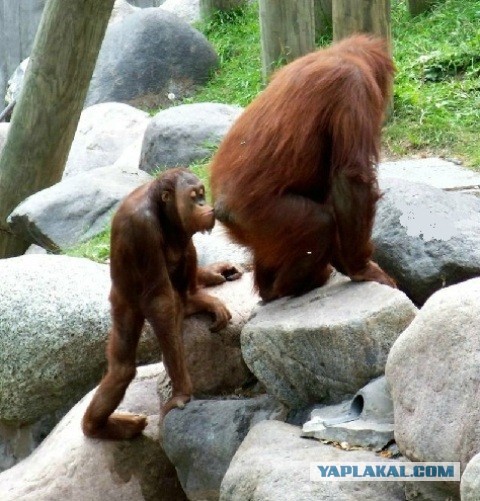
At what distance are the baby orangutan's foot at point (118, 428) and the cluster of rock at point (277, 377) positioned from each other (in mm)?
47

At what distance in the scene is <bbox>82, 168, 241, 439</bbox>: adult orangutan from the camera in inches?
193

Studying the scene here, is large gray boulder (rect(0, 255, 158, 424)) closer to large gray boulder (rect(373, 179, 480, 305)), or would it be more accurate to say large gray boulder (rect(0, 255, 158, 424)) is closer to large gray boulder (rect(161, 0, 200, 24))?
large gray boulder (rect(373, 179, 480, 305))

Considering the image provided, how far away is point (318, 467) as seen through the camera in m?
3.86

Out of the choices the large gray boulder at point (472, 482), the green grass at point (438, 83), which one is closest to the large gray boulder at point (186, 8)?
the green grass at point (438, 83)

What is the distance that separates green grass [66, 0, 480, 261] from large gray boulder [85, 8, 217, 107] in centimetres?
30

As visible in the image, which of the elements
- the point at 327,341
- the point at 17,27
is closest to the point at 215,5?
the point at 17,27

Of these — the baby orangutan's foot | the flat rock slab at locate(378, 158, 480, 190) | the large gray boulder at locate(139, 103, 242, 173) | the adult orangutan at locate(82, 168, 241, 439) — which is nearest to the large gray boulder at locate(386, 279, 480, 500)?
the adult orangutan at locate(82, 168, 241, 439)

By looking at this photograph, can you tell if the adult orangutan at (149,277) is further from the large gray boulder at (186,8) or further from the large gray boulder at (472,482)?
the large gray boulder at (186,8)

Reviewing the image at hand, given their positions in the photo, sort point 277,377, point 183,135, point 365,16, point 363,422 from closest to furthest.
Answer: point 363,422, point 277,377, point 365,16, point 183,135

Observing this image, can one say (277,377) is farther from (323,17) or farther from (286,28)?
(323,17)

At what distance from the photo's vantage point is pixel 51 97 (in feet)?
26.0

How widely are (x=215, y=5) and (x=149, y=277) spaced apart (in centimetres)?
899

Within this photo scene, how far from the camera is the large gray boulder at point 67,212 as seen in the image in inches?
320

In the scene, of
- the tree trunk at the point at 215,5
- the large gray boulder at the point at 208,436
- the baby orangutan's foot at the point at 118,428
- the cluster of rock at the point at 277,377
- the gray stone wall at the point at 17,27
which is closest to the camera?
the cluster of rock at the point at 277,377
